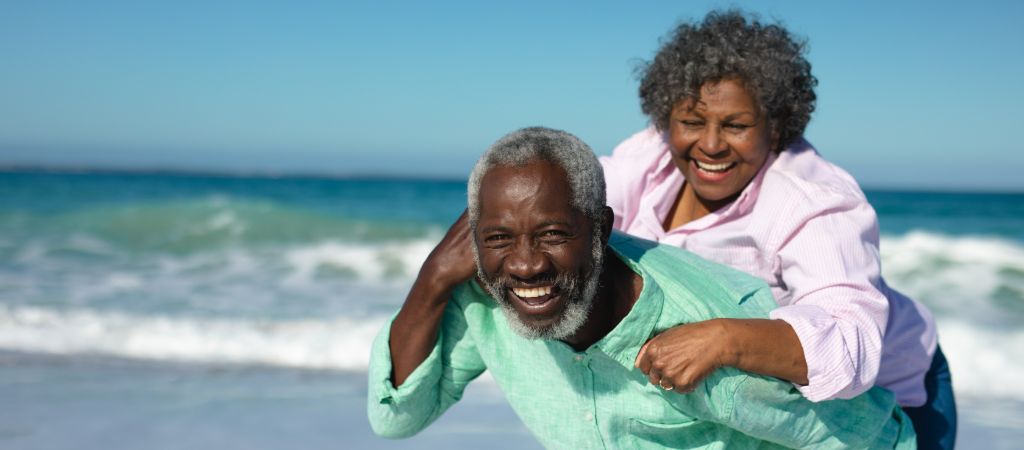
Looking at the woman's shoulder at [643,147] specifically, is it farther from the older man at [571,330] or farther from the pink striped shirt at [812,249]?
the older man at [571,330]

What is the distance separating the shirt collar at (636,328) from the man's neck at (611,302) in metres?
0.03

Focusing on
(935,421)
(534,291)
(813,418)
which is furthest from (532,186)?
(935,421)

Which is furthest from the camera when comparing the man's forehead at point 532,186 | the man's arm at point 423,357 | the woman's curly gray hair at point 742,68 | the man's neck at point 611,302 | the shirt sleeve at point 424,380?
the woman's curly gray hair at point 742,68

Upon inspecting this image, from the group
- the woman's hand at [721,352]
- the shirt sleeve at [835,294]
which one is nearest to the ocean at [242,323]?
the shirt sleeve at [835,294]

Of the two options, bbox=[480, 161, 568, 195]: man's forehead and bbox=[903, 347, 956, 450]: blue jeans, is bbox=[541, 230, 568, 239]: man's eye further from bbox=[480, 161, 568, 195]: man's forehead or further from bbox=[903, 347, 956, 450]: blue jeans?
bbox=[903, 347, 956, 450]: blue jeans

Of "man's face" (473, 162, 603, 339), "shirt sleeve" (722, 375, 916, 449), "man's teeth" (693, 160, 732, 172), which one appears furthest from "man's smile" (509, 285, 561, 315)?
"man's teeth" (693, 160, 732, 172)

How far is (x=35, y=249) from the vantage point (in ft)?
45.2

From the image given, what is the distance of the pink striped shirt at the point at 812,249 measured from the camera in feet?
7.89

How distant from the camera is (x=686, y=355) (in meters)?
2.29

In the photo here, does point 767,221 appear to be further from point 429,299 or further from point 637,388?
point 429,299

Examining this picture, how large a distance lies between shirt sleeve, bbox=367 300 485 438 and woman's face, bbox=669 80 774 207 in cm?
90

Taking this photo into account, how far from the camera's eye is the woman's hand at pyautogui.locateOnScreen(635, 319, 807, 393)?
90.0 inches

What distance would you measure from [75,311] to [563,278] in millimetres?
8056

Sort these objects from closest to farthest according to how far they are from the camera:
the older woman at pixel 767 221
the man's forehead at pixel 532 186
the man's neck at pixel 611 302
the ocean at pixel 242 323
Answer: the man's forehead at pixel 532 186, the older woman at pixel 767 221, the man's neck at pixel 611 302, the ocean at pixel 242 323
